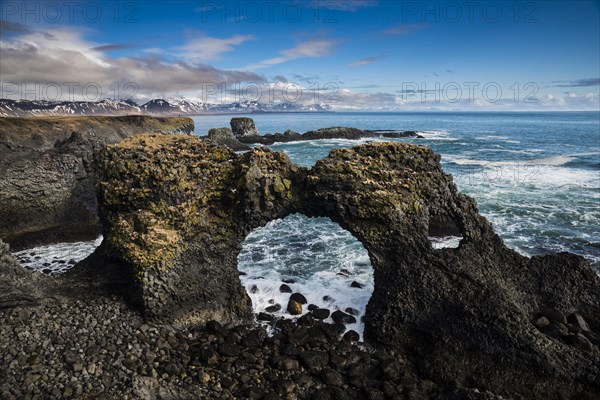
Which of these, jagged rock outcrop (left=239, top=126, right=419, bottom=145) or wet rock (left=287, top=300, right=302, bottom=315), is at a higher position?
jagged rock outcrop (left=239, top=126, right=419, bottom=145)

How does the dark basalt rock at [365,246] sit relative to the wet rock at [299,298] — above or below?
above

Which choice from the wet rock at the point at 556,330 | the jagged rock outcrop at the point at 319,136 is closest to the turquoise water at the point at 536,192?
the wet rock at the point at 556,330

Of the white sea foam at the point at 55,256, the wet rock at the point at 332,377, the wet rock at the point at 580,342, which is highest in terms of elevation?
the white sea foam at the point at 55,256

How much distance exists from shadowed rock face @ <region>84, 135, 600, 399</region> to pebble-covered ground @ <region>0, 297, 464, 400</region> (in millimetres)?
1484

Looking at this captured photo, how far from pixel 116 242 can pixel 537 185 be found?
52858mm

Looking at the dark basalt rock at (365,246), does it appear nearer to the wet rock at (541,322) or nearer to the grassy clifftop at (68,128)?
the wet rock at (541,322)

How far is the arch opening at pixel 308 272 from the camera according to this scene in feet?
68.4

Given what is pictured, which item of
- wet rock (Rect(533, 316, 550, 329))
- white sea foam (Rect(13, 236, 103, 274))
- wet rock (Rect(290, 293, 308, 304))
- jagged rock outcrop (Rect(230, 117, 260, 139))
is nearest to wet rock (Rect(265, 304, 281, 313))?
wet rock (Rect(290, 293, 308, 304))

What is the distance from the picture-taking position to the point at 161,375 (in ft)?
49.6

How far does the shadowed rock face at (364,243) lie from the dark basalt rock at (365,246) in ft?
0.18

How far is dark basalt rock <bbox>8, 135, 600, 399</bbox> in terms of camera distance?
1716 cm

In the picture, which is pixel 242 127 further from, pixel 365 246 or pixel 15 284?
pixel 15 284

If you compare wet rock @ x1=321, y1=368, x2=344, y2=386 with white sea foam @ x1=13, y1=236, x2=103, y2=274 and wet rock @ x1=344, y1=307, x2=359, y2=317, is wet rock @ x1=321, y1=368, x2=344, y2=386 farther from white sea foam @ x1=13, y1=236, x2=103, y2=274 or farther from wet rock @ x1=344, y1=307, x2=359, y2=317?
white sea foam @ x1=13, y1=236, x2=103, y2=274

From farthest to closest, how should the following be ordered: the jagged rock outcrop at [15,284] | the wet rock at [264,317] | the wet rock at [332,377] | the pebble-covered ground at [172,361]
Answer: the wet rock at [264,317], the jagged rock outcrop at [15,284], the wet rock at [332,377], the pebble-covered ground at [172,361]
